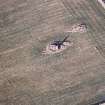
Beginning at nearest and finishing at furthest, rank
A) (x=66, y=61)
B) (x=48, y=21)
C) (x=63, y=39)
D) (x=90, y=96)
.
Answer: (x=90, y=96) < (x=66, y=61) < (x=63, y=39) < (x=48, y=21)

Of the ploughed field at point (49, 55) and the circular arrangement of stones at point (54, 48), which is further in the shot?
the circular arrangement of stones at point (54, 48)


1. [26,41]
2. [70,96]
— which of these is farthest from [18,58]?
[70,96]

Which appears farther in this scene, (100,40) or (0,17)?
(0,17)

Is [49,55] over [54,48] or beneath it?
beneath

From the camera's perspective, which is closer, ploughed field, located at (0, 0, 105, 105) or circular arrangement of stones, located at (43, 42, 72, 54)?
ploughed field, located at (0, 0, 105, 105)

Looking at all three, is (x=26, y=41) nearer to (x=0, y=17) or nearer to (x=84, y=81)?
(x=0, y=17)

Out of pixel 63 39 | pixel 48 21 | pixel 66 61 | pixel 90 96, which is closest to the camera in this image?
pixel 90 96

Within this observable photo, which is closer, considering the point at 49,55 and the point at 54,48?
the point at 49,55
